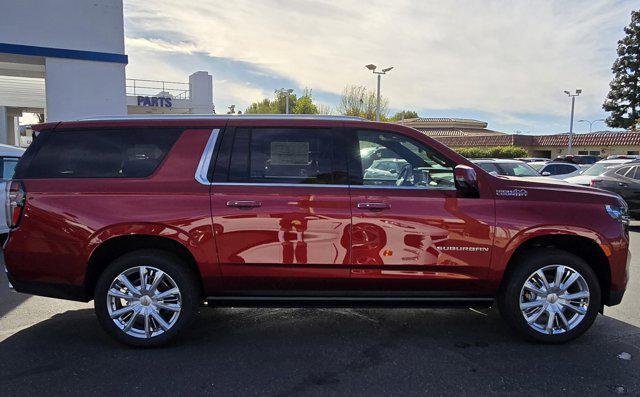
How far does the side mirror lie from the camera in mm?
3898

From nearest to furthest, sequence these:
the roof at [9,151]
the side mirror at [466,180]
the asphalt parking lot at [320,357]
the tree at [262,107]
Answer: the asphalt parking lot at [320,357] → the side mirror at [466,180] → the roof at [9,151] → the tree at [262,107]

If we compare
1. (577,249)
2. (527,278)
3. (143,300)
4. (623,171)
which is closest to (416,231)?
(527,278)

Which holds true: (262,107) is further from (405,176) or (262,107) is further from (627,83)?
(405,176)

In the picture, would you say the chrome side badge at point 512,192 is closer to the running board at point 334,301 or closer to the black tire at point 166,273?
the running board at point 334,301

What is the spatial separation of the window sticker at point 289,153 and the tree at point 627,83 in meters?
50.2

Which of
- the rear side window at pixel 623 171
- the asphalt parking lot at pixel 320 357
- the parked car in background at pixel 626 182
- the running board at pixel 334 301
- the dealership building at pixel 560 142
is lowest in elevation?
the asphalt parking lot at pixel 320 357

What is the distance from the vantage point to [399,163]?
4.15m

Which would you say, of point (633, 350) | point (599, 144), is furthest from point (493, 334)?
point (599, 144)

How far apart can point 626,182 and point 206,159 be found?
10.4m

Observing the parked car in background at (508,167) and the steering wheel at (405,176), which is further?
the parked car in background at (508,167)

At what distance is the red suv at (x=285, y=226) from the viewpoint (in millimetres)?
3924

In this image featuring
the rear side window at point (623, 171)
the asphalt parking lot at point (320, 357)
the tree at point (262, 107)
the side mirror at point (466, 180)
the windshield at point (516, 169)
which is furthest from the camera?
the tree at point (262, 107)

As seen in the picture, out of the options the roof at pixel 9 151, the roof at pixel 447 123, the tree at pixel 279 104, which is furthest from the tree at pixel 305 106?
the roof at pixel 9 151

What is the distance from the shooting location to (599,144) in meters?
41.4
